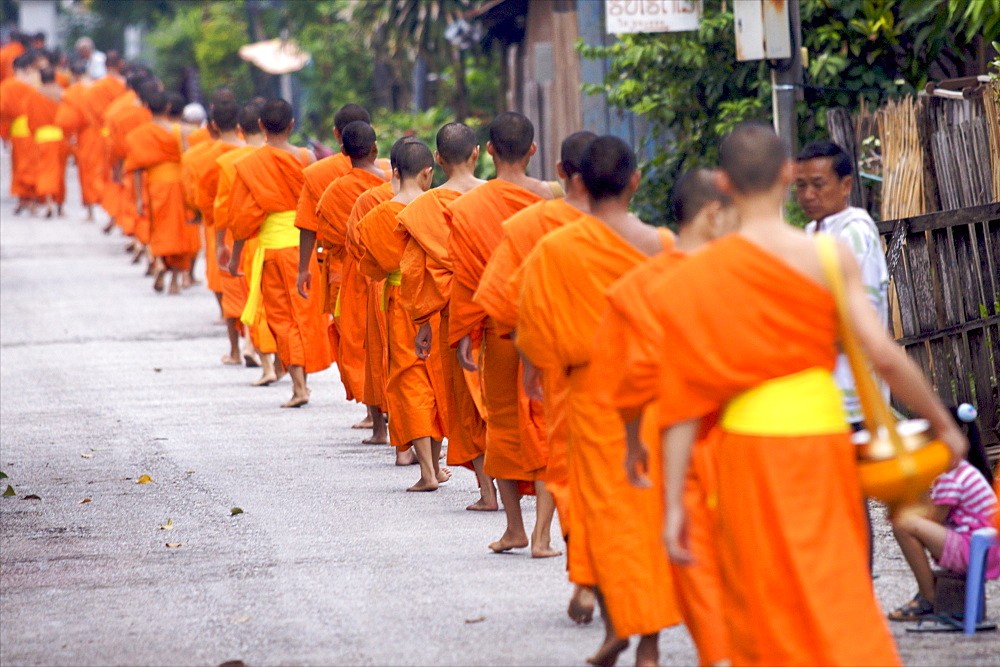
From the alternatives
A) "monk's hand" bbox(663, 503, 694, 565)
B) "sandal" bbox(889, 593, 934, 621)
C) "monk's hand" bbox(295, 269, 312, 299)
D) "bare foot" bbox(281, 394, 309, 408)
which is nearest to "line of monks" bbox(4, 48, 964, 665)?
"monk's hand" bbox(663, 503, 694, 565)

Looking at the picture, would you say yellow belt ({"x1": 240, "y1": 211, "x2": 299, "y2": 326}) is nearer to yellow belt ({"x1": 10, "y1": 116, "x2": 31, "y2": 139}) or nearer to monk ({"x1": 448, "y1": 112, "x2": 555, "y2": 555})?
monk ({"x1": 448, "y1": 112, "x2": 555, "y2": 555})

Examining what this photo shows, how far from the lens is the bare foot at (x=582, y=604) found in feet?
18.6

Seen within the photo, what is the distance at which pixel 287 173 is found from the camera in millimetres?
10945

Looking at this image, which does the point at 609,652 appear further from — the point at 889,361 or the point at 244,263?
the point at 244,263

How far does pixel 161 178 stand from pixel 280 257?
6029 millimetres

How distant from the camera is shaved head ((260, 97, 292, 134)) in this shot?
1082cm

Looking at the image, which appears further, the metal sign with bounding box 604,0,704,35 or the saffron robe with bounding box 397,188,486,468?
the metal sign with bounding box 604,0,704,35

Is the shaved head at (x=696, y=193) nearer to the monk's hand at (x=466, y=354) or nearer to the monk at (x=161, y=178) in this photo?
the monk's hand at (x=466, y=354)

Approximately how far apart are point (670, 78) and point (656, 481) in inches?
341

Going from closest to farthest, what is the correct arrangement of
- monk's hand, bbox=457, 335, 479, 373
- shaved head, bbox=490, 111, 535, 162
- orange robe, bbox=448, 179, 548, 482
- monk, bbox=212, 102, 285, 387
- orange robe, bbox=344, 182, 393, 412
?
orange robe, bbox=448, 179, 548, 482 → shaved head, bbox=490, 111, 535, 162 → monk's hand, bbox=457, 335, 479, 373 → orange robe, bbox=344, 182, 393, 412 → monk, bbox=212, 102, 285, 387

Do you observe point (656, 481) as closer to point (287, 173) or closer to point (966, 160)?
point (966, 160)

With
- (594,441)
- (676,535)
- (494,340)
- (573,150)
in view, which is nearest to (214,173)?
(494,340)

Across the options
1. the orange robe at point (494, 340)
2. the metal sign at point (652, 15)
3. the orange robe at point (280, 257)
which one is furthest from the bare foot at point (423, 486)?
the metal sign at point (652, 15)

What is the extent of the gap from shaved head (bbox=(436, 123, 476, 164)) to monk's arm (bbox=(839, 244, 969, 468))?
147 inches
